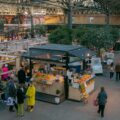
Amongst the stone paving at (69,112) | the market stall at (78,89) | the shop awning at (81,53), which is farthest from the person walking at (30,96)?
the shop awning at (81,53)

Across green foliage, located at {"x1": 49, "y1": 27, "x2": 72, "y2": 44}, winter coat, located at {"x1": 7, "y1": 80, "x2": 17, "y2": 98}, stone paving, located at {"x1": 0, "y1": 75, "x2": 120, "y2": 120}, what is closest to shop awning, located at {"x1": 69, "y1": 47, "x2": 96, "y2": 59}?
stone paving, located at {"x1": 0, "y1": 75, "x2": 120, "y2": 120}

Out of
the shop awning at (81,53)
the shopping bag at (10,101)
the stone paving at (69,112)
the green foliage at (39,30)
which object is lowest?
the stone paving at (69,112)

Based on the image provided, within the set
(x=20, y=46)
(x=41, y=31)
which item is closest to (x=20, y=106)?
(x=20, y=46)

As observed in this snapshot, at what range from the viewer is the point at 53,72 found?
17781mm

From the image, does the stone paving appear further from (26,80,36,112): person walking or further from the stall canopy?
the stall canopy

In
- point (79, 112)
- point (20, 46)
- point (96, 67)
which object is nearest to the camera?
point (79, 112)

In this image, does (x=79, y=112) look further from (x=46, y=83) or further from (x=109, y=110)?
(x=46, y=83)

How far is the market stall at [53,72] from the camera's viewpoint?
52.0 ft

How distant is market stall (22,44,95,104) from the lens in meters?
15.9

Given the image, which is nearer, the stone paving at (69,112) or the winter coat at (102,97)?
the winter coat at (102,97)

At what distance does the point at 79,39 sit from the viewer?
2688cm

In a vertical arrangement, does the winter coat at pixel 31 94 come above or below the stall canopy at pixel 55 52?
below

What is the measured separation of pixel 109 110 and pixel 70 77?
9.78ft

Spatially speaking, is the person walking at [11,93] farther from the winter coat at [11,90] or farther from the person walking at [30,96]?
the person walking at [30,96]
